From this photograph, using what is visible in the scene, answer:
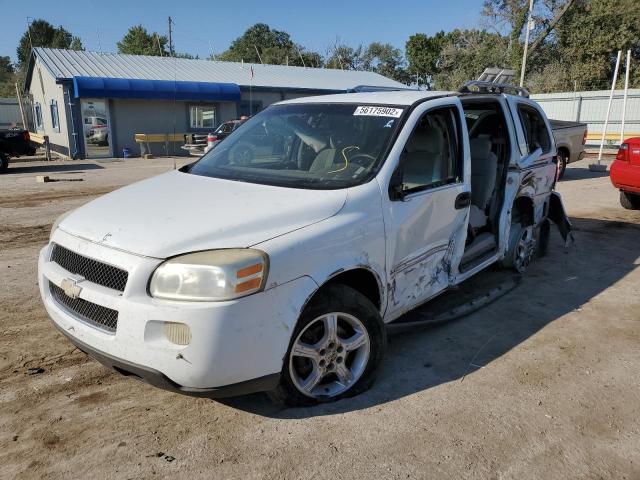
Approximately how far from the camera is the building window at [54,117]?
24125 mm

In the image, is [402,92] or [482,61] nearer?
[402,92]

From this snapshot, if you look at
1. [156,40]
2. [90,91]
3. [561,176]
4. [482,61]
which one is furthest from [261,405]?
[156,40]

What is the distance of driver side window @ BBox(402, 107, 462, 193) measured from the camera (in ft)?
12.0

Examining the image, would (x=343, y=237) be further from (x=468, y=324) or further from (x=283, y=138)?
(x=468, y=324)

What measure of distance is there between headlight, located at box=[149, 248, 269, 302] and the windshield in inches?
35.4

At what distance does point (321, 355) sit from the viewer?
2.96 meters

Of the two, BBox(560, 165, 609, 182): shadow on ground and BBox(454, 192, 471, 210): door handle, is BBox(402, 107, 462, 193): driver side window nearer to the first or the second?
BBox(454, 192, 471, 210): door handle

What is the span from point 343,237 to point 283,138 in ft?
4.48

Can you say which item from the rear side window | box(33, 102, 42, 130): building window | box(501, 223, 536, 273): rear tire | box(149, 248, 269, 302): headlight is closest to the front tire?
box(149, 248, 269, 302): headlight

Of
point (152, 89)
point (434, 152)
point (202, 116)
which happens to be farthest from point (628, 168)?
point (202, 116)

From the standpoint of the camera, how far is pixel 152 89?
23250mm

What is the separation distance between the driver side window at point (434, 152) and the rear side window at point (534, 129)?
65.0 inches

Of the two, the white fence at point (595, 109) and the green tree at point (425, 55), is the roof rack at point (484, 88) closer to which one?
the white fence at point (595, 109)

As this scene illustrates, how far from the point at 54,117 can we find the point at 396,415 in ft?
86.8
